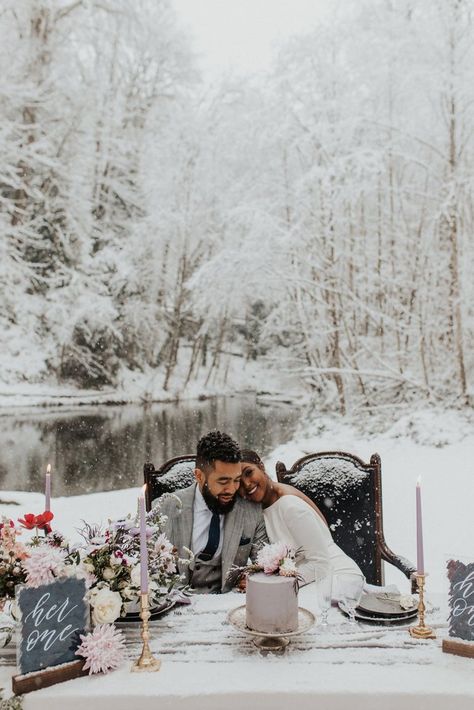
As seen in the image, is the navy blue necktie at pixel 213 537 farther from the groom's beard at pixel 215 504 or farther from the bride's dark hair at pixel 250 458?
the bride's dark hair at pixel 250 458

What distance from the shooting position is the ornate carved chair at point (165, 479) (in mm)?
2270

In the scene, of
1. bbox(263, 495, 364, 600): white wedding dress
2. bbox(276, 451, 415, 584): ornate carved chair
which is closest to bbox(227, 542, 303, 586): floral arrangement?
bbox(263, 495, 364, 600): white wedding dress

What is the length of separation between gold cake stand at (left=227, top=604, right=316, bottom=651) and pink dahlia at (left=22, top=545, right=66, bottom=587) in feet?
1.20

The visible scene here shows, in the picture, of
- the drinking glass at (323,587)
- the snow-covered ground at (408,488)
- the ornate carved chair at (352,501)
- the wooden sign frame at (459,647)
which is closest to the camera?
the wooden sign frame at (459,647)

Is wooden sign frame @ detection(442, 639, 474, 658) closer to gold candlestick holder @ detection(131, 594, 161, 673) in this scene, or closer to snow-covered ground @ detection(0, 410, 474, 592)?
gold candlestick holder @ detection(131, 594, 161, 673)

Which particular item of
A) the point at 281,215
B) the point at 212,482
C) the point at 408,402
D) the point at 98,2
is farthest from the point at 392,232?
the point at 212,482

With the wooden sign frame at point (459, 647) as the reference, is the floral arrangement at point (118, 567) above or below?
above

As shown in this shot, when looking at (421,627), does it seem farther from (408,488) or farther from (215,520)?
(408,488)

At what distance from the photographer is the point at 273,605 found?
3.77ft

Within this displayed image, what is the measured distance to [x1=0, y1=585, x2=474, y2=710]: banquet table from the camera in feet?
3.32

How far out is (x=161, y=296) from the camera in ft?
18.3

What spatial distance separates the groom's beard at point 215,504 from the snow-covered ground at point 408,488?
6.84ft

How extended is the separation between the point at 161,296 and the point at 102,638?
15.2 feet

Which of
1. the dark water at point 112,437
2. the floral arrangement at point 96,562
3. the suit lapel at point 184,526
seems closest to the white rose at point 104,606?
the floral arrangement at point 96,562
